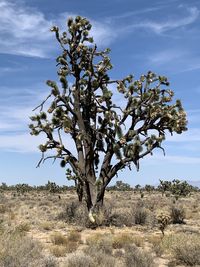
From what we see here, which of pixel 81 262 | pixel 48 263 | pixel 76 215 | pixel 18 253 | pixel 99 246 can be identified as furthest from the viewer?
pixel 76 215

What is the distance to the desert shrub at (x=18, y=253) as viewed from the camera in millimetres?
7680

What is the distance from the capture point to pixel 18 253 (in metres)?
8.09

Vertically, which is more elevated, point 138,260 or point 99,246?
point 99,246

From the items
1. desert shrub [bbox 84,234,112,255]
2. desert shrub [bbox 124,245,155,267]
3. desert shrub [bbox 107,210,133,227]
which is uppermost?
desert shrub [bbox 107,210,133,227]

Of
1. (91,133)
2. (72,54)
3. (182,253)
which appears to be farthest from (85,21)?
(182,253)

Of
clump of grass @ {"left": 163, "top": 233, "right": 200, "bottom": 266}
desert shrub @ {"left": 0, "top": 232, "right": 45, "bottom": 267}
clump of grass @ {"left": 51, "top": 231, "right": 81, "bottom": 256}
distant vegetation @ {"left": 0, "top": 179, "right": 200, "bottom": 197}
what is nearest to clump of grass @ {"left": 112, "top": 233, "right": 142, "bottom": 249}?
clump of grass @ {"left": 51, "top": 231, "right": 81, "bottom": 256}

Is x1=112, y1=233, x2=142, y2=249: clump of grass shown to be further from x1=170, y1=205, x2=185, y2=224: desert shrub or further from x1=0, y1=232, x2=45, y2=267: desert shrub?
x1=170, y1=205, x2=185, y2=224: desert shrub

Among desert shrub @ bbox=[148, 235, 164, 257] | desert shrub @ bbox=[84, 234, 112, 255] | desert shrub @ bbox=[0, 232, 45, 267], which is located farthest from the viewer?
desert shrub @ bbox=[148, 235, 164, 257]

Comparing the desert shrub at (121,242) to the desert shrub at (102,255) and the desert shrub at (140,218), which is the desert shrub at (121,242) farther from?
the desert shrub at (140,218)

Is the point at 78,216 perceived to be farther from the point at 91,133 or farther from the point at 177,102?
the point at 177,102

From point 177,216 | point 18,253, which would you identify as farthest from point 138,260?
point 177,216

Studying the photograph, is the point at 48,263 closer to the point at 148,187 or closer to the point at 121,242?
the point at 121,242

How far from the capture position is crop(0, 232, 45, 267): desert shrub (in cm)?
768

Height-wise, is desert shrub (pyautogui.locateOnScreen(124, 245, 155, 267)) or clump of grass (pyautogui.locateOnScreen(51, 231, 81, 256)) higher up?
clump of grass (pyautogui.locateOnScreen(51, 231, 81, 256))
